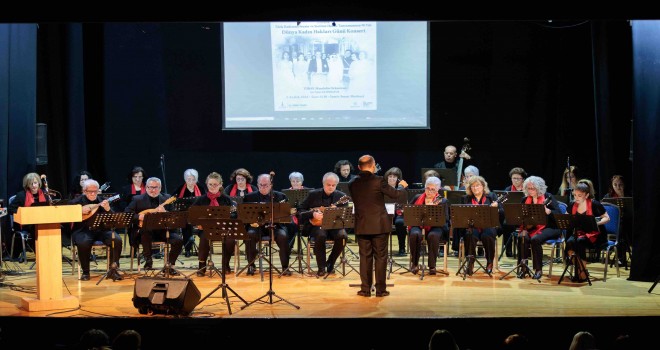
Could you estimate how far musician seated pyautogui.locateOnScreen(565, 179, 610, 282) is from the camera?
30.3 feet

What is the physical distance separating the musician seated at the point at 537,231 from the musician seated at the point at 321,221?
2.29m


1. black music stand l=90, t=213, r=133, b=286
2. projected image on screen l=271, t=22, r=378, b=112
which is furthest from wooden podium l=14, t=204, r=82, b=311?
projected image on screen l=271, t=22, r=378, b=112

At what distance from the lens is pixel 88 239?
9688 millimetres

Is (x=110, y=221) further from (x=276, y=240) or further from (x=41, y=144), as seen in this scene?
(x=41, y=144)

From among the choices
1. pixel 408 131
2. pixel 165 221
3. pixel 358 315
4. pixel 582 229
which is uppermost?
pixel 408 131

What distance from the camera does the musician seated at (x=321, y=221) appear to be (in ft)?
32.3

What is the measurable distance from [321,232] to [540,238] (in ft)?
9.09

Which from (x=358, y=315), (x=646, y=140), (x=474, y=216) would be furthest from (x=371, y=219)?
(x=646, y=140)

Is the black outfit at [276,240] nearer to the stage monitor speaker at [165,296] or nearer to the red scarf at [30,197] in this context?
the stage monitor speaker at [165,296]

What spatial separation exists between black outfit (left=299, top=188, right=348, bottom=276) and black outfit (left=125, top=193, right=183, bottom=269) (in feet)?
5.56

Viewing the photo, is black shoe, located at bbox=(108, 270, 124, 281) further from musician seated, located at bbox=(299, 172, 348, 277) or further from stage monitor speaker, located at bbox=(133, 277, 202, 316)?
musician seated, located at bbox=(299, 172, 348, 277)
